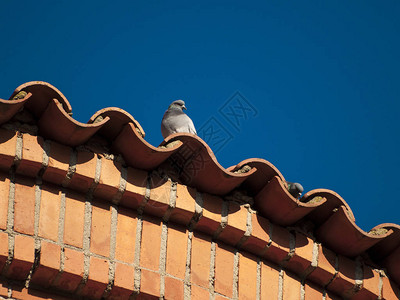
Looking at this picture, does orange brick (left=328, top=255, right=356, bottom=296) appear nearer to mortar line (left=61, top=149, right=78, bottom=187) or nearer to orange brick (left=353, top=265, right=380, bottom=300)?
orange brick (left=353, top=265, right=380, bottom=300)

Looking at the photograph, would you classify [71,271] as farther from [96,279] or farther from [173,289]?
[173,289]

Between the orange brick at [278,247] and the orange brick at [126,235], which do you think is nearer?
the orange brick at [126,235]

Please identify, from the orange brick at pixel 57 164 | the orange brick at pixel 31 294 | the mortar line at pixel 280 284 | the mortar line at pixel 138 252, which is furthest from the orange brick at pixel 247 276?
the orange brick at pixel 57 164

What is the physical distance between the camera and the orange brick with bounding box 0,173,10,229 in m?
3.65

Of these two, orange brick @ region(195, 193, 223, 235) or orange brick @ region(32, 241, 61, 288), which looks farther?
orange brick @ region(195, 193, 223, 235)

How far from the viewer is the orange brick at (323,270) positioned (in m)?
4.41

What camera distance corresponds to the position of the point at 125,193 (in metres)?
3.98

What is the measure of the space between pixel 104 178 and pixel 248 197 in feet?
2.78

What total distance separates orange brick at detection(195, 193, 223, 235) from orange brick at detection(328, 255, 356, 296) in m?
0.80

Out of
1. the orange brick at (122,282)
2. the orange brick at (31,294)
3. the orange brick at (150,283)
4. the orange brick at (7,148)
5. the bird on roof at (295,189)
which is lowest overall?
the orange brick at (31,294)

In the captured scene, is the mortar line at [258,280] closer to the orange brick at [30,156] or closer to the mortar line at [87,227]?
the mortar line at [87,227]

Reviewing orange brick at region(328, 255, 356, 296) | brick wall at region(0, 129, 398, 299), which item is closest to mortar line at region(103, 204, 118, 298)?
brick wall at region(0, 129, 398, 299)

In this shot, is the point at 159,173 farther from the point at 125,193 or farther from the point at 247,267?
the point at 247,267

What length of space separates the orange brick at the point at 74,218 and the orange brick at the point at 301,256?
1197mm
